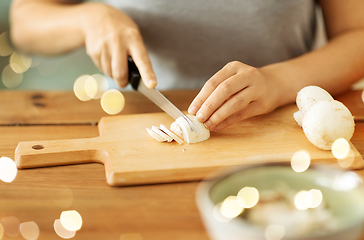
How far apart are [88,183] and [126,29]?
0.53 metres

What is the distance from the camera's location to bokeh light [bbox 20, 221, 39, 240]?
0.53 meters

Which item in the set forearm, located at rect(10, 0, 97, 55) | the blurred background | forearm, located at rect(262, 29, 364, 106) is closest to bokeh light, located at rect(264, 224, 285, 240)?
forearm, located at rect(262, 29, 364, 106)

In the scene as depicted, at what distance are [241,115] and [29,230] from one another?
1.87 feet

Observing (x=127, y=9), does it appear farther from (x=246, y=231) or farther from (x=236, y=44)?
(x=246, y=231)

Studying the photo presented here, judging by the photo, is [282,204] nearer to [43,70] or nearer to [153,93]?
[153,93]

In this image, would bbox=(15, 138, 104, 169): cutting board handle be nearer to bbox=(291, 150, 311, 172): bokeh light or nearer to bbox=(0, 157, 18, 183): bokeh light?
bbox=(0, 157, 18, 183): bokeh light

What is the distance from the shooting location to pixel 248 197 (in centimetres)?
45

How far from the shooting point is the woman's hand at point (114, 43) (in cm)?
96

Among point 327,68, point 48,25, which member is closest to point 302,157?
point 327,68

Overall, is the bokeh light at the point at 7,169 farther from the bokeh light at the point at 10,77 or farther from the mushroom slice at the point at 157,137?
the bokeh light at the point at 10,77

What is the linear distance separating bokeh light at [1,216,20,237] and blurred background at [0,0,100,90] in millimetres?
1840

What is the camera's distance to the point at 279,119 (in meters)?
0.94

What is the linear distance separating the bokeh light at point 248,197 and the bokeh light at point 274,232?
0.06 m

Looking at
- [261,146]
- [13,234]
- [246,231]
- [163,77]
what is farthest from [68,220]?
[163,77]
